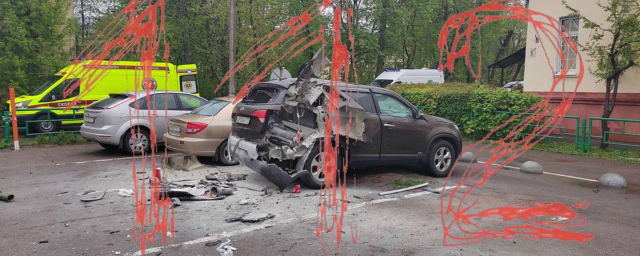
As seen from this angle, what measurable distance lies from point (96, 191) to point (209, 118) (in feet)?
8.37

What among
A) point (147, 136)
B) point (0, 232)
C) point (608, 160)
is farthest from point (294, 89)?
point (608, 160)

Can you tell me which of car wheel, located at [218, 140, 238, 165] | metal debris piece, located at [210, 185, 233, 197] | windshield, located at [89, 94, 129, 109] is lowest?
metal debris piece, located at [210, 185, 233, 197]

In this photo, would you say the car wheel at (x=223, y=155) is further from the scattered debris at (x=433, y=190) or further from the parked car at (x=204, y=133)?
the scattered debris at (x=433, y=190)

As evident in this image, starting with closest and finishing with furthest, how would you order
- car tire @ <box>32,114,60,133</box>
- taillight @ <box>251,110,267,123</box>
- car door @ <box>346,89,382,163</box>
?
taillight @ <box>251,110,267,123</box> < car door @ <box>346,89,382,163</box> < car tire @ <box>32,114,60,133</box>

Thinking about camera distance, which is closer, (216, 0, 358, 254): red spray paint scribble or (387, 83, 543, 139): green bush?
(216, 0, 358, 254): red spray paint scribble

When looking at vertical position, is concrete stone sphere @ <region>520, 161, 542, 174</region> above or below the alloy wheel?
below

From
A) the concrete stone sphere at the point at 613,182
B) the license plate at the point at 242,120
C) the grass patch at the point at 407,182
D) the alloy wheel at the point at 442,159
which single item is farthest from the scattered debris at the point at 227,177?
the concrete stone sphere at the point at 613,182

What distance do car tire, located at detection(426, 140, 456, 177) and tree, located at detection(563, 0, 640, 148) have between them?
5.82m

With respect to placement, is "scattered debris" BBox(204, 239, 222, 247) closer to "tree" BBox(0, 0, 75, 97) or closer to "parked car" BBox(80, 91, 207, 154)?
"parked car" BBox(80, 91, 207, 154)

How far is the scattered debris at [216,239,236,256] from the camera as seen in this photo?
14.8ft

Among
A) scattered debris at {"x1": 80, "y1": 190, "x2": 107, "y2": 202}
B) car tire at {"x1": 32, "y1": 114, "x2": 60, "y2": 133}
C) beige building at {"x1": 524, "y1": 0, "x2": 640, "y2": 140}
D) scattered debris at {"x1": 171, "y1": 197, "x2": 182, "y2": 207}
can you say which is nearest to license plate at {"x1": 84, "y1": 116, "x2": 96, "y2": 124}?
scattered debris at {"x1": 80, "y1": 190, "x2": 107, "y2": 202}

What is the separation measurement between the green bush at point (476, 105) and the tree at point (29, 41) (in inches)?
568

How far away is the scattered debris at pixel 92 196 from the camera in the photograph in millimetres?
6711

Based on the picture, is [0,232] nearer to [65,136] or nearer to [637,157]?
[65,136]
